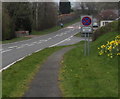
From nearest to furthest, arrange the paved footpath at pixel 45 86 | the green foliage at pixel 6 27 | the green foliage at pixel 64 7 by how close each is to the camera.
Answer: the paved footpath at pixel 45 86 → the green foliage at pixel 6 27 → the green foliage at pixel 64 7

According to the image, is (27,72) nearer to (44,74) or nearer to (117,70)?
(44,74)

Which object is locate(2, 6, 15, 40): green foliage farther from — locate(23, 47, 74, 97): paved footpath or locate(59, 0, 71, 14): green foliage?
locate(59, 0, 71, 14): green foliage

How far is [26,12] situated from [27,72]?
45893 millimetres

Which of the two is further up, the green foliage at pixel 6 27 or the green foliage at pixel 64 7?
the green foliage at pixel 64 7

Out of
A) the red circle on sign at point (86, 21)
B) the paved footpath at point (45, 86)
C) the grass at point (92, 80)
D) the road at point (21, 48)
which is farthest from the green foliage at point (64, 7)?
the paved footpath at point (45, 86)

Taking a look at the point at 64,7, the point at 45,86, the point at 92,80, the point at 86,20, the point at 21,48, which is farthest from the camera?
the point at 64,7

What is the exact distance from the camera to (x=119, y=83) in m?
9.12

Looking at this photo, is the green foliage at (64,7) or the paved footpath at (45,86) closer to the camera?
the paved footpath at (45,86)

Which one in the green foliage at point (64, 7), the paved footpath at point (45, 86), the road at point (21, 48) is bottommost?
the road at point (21, 48)

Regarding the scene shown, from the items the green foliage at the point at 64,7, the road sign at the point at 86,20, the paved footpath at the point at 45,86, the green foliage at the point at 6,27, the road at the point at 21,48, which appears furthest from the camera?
the green foliage at the point at 64,7

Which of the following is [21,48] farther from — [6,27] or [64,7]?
[64,7]

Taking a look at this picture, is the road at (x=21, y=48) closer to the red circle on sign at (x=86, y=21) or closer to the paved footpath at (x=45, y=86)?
the paved footpath at (x=45, y=86)

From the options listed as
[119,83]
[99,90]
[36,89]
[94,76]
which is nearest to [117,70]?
[94,76]

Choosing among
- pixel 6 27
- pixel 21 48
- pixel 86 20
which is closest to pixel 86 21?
pixel 86 20
